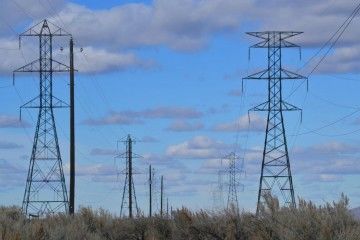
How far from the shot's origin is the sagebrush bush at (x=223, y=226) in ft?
55.9

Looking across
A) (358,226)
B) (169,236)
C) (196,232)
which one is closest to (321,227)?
(358,226)

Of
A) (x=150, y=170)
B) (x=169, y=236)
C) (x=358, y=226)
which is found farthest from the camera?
(x=150, y=170)

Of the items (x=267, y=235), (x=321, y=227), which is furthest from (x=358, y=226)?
(x=267, y=235)

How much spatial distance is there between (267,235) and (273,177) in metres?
28.6

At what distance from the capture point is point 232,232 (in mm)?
19969

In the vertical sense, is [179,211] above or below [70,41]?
below

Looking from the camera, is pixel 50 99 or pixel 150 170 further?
pixel 150 170

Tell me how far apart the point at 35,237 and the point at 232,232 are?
15.3 ft

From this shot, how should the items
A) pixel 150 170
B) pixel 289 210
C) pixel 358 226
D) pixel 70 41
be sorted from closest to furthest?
pixel 358 226, pixel 289 210, pixel 70 41, pixel 150 170

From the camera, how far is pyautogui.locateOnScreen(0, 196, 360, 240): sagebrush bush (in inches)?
671

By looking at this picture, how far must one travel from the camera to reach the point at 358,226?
16.6 m

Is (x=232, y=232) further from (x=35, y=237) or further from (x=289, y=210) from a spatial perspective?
(x=35, y=237)

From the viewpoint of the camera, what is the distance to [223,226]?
68.0 ft

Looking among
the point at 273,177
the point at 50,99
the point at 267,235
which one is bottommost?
the point at 267,235
